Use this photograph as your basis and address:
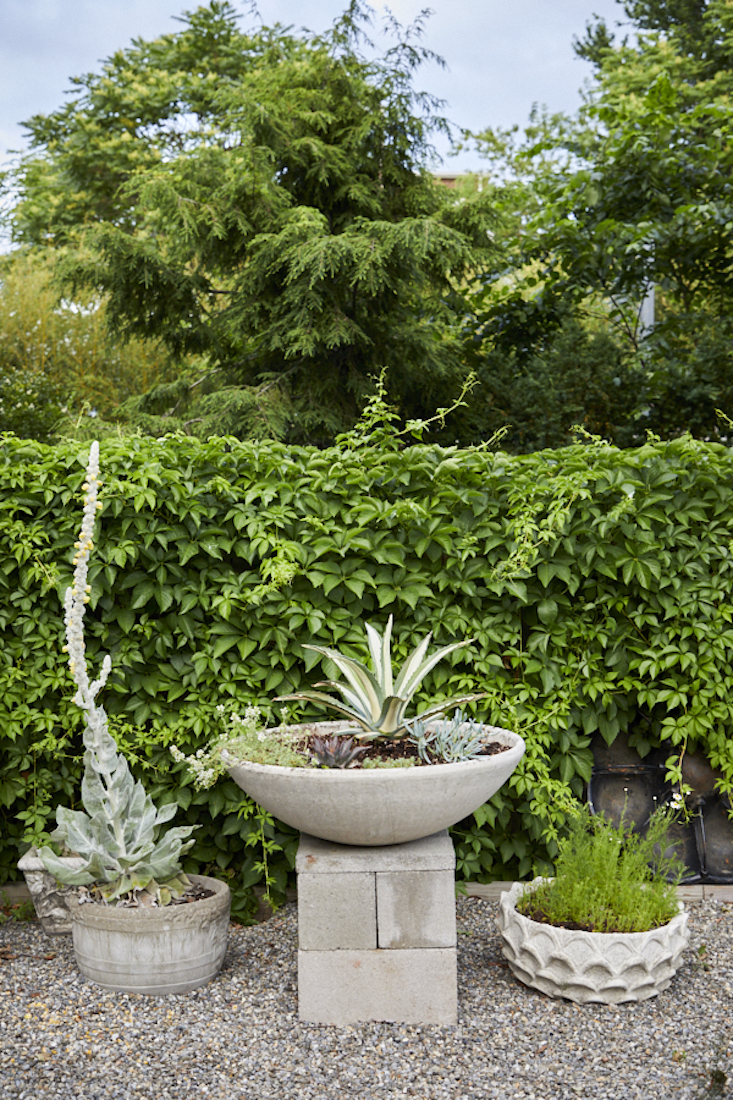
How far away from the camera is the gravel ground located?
2.13 metres

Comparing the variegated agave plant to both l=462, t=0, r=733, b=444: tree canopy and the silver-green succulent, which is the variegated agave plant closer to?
the silver-green succulent

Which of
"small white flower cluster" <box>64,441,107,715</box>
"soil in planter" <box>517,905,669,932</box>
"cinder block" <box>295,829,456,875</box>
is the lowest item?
"soil in planter" <box>517,905,669,932</box>

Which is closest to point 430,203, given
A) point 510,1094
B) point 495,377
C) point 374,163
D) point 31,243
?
point 374,163

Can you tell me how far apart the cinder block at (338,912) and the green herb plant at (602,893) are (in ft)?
1.98

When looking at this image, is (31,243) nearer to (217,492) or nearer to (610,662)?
(217,492)

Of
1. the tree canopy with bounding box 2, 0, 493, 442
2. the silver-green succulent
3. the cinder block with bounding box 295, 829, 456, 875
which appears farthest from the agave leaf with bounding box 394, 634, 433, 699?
the tree canopy with bounding box 2, 0, 493, 442

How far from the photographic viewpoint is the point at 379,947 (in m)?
2.45

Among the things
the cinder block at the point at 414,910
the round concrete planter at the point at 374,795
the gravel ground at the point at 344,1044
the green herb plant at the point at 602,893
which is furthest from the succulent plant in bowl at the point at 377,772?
the gravel ground at the point at 344,1044

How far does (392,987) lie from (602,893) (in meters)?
0.72

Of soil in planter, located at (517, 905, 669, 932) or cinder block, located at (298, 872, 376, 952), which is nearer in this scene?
cinder block, located at (298, 872, 376, 952)

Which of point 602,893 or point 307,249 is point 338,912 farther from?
point 307,249

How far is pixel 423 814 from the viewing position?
7.80 ft

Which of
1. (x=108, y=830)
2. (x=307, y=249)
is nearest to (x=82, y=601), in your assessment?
A: (x=108, y=830)

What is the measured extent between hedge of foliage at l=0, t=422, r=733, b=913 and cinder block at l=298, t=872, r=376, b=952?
731mm
